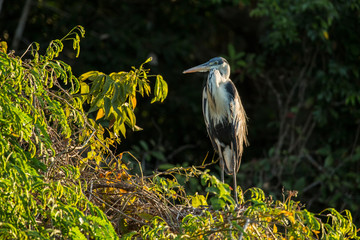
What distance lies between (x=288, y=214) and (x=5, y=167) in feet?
3.66

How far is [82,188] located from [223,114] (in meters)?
2.09

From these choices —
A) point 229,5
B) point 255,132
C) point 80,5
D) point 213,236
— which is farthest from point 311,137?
point 213,236

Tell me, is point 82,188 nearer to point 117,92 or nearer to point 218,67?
point 117,92

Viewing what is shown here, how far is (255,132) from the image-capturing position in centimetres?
716

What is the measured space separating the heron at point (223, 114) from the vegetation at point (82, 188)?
1.40 meters

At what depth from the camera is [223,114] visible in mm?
4562

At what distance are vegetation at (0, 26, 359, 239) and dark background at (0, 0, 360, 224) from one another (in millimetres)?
2661

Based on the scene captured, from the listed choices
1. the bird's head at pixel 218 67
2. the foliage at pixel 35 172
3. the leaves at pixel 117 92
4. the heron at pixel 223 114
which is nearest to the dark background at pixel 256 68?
the heron at pixel 223 114

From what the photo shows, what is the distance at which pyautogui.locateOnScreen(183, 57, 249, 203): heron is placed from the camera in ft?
14.8

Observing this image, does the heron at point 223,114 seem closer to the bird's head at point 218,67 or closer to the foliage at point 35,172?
the bird's head at point 218,67

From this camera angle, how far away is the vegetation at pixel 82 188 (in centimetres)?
219

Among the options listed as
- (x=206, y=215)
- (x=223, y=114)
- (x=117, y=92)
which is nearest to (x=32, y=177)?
(x=117, y=92)

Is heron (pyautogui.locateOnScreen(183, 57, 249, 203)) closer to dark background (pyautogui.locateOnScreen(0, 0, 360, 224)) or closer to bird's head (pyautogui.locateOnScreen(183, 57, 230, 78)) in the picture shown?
bird's head (pyautogui.locateOnScreen(183, 57, 230, 78))

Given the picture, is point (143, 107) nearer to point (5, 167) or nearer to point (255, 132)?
point (255, 132)
